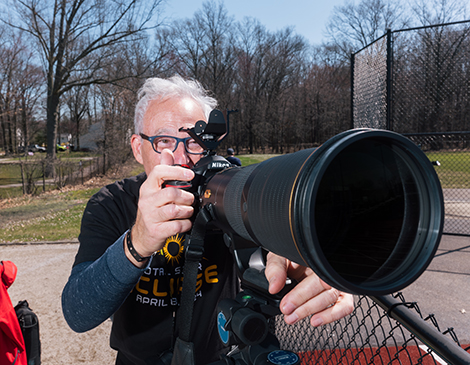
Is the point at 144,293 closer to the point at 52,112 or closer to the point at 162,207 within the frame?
the point at 162,207

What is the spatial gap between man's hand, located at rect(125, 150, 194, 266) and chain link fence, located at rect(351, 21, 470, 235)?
2262mm

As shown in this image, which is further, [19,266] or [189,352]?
[19,266]

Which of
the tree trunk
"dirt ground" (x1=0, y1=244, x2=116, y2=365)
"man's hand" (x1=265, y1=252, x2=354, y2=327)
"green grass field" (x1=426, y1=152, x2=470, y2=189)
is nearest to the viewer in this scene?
"man's hand" (x1=265, y1=252, x2=354, y2=327)

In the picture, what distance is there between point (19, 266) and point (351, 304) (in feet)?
17.3

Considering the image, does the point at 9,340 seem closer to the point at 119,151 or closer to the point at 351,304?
the point at 351,304

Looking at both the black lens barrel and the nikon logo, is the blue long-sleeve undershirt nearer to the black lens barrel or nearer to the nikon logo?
the nikon logo

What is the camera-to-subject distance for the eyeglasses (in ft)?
6.06

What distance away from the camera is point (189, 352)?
1.22m

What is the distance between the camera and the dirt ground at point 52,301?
2.99m

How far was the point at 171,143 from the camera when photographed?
6.15 ft

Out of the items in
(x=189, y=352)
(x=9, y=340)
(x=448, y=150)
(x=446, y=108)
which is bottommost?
(x=9, y=340)

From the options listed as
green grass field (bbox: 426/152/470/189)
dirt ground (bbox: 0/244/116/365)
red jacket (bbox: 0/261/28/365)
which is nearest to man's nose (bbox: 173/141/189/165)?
red jacket (bbox: 0/261/28/365)

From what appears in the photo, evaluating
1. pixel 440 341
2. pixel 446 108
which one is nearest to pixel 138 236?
pixel 440 341

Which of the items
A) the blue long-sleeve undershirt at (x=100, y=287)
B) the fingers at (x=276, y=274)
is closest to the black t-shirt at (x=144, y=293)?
the blue long-sleeve undershirt at (x=100, y=287)
